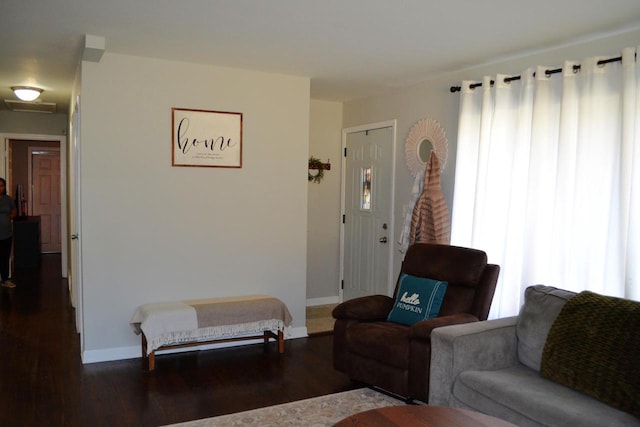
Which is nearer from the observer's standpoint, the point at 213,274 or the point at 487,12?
the point at 487,12

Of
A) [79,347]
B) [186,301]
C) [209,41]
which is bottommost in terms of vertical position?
[79,347]

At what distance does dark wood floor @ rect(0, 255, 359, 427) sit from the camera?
3.11 meters

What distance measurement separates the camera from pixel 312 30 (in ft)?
10.7

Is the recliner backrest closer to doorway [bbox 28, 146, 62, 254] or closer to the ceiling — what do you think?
the ceiling

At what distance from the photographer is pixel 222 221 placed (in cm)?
444

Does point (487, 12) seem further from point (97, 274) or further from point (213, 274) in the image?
point (97, 274)

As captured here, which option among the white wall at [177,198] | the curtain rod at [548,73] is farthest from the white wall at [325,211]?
the curtain rod at [548,73]

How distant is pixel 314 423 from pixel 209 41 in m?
2.57

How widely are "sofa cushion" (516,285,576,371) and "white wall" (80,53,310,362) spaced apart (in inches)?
91.5

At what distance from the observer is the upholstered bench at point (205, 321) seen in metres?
3.83

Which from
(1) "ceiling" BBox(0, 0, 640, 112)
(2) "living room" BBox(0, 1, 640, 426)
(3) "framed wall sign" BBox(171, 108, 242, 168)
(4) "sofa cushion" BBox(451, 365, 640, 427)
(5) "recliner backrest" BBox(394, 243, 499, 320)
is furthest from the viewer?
(3) "framed wall sign" BBox(171, 108, 242, 168)

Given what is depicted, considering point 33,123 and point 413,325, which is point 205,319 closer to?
point 413,325

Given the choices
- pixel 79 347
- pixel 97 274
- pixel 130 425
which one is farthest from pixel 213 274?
pixel 130 425

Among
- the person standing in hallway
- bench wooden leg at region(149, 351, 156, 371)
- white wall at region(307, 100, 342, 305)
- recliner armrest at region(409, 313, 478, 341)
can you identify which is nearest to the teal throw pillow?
recliner armrest at region(409, 313, 478, 341)
